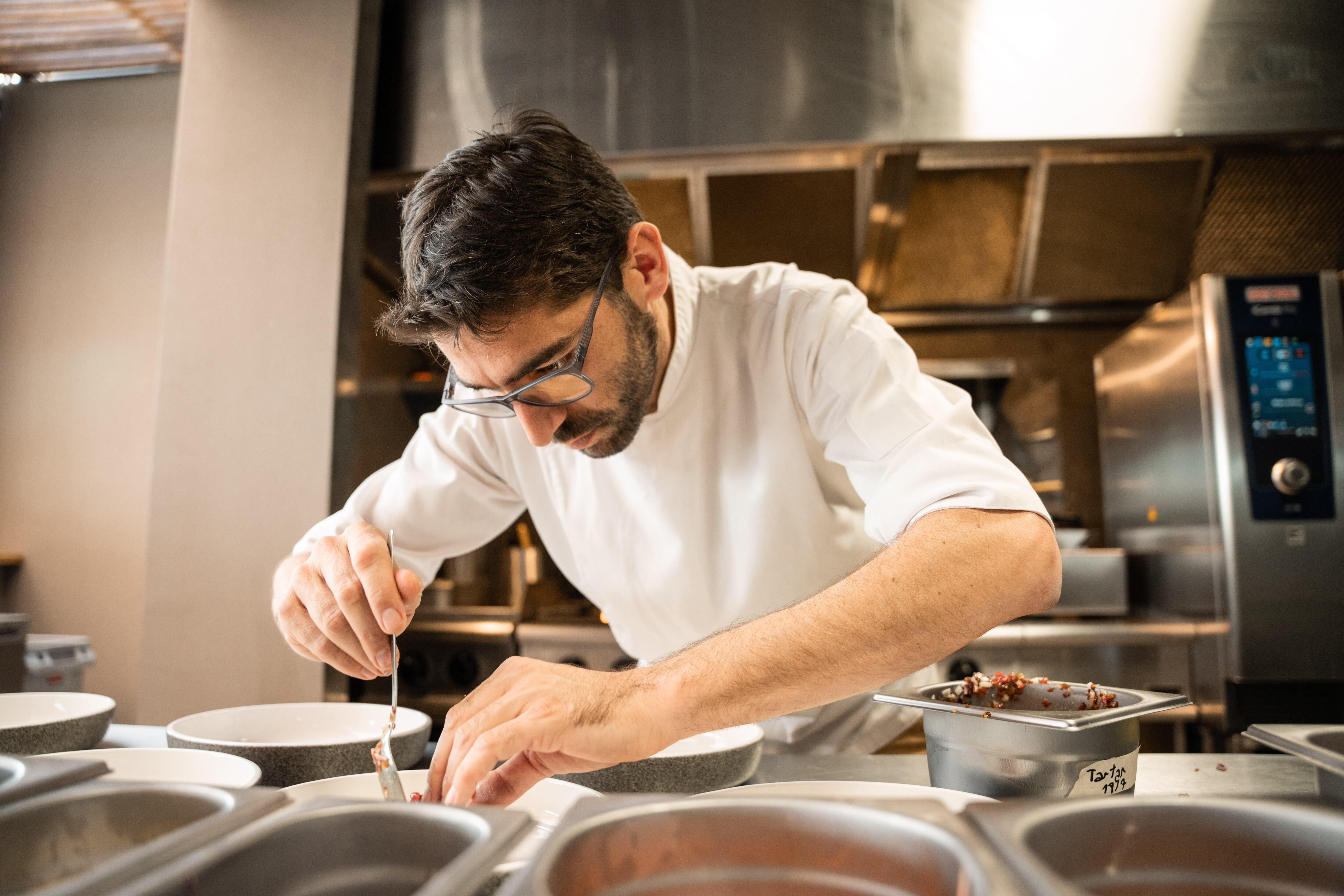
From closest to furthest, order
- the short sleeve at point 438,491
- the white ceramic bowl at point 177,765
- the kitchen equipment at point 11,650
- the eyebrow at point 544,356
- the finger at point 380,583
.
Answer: the white ceramic bowl at point 177,765 < the finger at point 380,583 < the eyebrow at point 544,356 < the short sleeve at point 438,491 < the kitchen equipment at point 11,650

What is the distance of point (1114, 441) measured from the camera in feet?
10.4

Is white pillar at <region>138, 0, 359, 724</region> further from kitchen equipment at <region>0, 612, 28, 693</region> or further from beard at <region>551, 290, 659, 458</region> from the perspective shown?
beard at <region>551, 290, 659, 458</region>

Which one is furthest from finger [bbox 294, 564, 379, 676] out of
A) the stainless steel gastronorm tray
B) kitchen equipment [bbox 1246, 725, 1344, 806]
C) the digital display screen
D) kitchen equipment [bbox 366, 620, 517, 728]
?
the digital display screen

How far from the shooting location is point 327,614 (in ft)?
3.68

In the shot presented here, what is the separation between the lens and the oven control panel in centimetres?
241

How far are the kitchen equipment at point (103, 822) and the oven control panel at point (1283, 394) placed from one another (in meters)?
2.76

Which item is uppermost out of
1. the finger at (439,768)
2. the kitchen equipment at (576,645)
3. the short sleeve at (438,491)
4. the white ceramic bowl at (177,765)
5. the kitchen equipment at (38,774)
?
the short sleeve at (438,491)

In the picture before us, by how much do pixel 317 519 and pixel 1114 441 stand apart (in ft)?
9.42

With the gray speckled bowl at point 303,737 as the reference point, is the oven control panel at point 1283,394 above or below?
above

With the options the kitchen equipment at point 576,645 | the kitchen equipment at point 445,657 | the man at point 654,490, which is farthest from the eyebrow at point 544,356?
the kitchen equipment at point 445,657

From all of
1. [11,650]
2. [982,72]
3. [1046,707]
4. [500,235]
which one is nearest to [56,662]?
[11,650]

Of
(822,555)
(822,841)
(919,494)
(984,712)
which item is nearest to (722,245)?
(822,555)

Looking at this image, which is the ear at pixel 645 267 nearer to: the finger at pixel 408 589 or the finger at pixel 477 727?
the finger at pixel 408 589

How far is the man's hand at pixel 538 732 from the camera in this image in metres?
0.74
